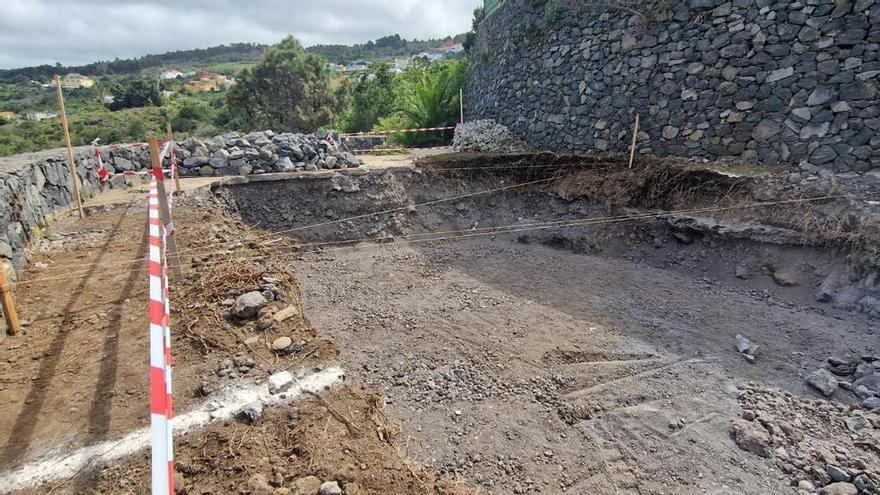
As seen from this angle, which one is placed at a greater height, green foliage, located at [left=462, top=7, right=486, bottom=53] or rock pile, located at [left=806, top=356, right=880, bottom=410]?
green foliage, located at [left=462, top=7, right=486, bottom=53]

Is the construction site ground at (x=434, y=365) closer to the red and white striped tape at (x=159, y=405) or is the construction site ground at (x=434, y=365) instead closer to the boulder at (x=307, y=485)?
the boulder at (x=307, y=485)

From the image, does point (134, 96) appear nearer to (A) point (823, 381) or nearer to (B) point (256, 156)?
(B) point (256, 156)

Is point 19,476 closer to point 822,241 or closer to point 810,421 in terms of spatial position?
point 810,421

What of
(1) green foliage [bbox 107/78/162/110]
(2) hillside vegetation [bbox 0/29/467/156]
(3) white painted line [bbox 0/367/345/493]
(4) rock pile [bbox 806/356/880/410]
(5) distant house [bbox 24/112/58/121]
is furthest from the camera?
(1) green foliage [bbox 107/78/162/110]

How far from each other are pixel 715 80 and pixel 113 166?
1058 centimetres

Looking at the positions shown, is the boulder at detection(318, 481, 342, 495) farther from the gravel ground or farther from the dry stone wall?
the dry stone wall

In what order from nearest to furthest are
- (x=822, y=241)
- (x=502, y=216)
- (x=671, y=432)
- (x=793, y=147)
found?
(x=671, y=432)
(x=822, y=241)
(x=793, y=147)
(x=502, y=216)

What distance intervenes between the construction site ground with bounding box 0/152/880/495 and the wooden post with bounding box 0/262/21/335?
0.39 feet

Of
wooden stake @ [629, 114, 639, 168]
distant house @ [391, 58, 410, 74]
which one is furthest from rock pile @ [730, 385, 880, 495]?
distant house @ [391, 58, 410, 74]

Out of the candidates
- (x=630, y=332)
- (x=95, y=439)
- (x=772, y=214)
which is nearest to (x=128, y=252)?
(x=95, y=439)

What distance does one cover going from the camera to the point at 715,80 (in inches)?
280

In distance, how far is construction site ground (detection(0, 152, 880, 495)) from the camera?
2711 millimetres

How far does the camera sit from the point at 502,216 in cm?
836

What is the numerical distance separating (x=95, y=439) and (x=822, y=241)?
298 inches
